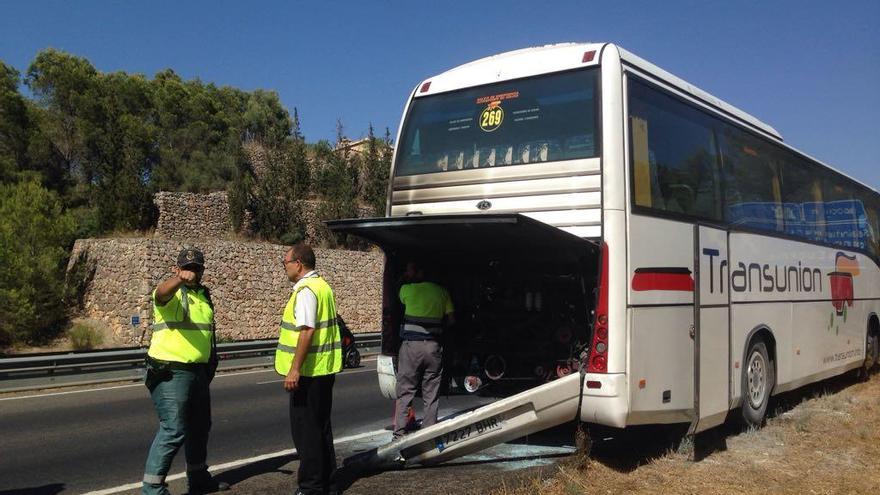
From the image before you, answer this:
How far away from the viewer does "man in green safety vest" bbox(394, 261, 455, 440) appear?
7426 mm

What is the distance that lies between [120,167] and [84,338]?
9688 millimetres

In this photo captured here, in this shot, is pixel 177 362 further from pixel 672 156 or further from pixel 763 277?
pixel 763 277

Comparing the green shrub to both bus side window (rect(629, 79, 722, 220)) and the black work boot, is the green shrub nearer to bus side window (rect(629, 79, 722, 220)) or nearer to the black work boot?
the black work boot

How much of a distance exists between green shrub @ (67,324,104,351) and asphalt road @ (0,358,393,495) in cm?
913

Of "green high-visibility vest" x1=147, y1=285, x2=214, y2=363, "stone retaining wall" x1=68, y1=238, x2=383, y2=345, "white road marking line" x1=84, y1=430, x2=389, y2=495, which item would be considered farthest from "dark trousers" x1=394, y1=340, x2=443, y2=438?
"stone retaining wall" x1=68, y1=238, x2=383, y2=345

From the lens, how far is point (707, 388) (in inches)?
295

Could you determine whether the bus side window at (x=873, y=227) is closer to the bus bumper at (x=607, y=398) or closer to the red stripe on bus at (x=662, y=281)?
the red stripe on bus at (x=662, y=281)

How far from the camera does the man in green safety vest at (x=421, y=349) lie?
24.4ft

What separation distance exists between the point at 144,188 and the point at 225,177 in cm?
1006

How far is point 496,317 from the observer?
8.30 m

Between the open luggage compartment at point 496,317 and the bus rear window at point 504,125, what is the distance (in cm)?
79

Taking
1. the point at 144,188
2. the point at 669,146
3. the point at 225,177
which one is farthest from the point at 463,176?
the point at 225,177

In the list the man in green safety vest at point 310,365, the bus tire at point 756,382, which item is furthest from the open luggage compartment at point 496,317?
the bus tire at point 756,382

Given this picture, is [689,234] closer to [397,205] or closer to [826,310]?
[397,205]
